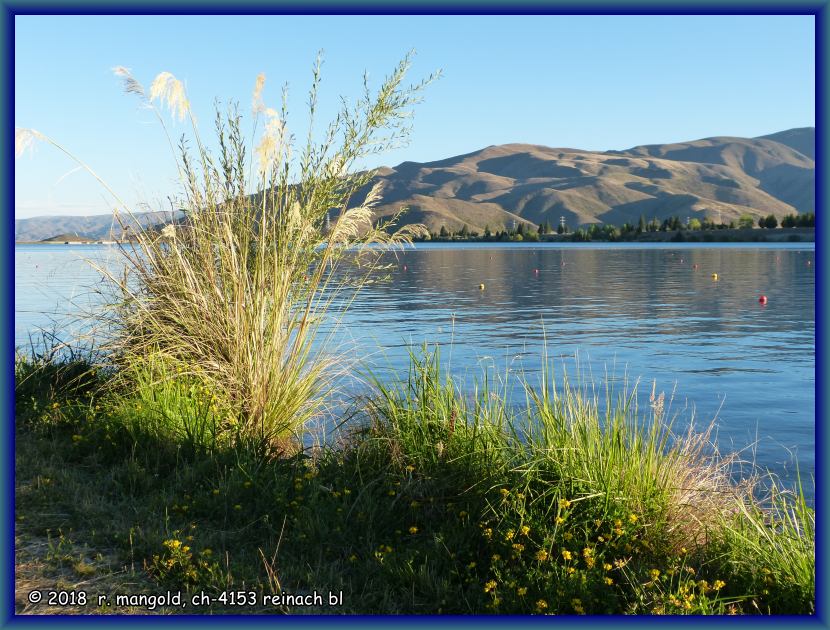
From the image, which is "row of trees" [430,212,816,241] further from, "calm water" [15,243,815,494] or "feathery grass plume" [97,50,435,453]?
"feathery grass plume" [97,50,435,453]

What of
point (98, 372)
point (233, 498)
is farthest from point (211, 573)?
point (98, 372)

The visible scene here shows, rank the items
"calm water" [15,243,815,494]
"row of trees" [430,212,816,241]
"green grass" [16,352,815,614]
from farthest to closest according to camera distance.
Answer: "row of trees" [430,212,816,241], "calm water" [15,243,815,494], "green grass" [16,352,815,614]

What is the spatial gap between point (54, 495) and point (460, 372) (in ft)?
31.1

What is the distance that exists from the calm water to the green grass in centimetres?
111

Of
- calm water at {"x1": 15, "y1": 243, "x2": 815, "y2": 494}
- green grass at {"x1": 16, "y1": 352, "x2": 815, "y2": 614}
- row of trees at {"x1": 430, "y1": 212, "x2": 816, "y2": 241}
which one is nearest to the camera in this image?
green grass at {"x1": 16, "y1": 352, "x2": 815, "y2": 614}

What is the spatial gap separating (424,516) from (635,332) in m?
15.9

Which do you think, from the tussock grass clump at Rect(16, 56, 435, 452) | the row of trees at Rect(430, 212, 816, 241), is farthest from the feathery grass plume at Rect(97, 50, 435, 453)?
the row of trees at Rect(430, 212, 816, 241)

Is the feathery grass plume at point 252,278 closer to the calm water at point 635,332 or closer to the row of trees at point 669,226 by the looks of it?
the calm water at point 635,332

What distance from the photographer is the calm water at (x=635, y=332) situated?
10.2m

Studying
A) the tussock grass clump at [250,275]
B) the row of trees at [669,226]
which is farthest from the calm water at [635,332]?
the row of trees at [669,226]

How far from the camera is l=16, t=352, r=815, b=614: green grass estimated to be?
12.2 feet

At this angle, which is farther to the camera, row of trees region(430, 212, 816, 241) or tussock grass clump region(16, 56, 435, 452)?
row of trees region(430, 212, 816, 241)

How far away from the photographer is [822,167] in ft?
10.4

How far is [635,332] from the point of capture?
63.7 feet
